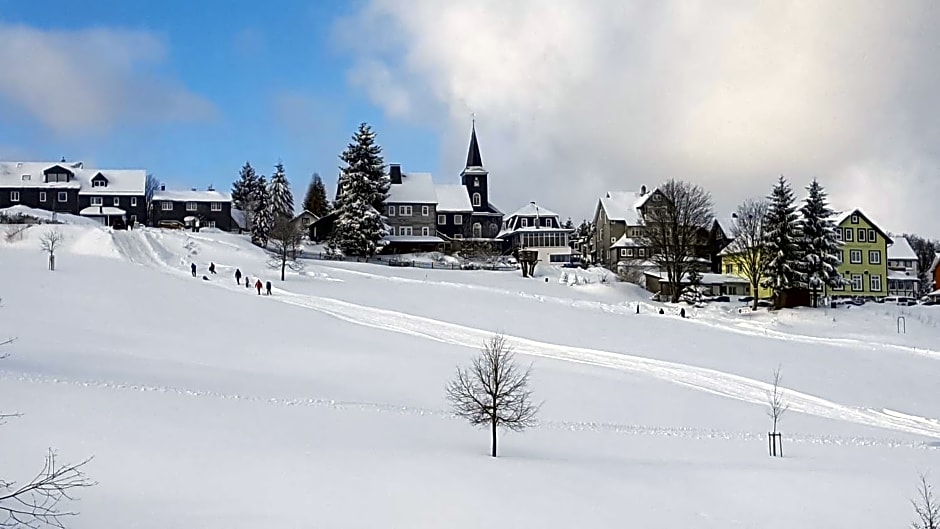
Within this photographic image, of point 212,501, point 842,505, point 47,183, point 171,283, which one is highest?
point 47,183

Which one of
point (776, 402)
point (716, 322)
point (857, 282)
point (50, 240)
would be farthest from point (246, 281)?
point (857, 282)

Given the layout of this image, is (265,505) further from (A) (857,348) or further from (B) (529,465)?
(A) (857,348)

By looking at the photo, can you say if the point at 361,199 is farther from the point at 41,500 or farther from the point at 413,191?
the point at 41,500

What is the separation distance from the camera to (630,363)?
105 feet

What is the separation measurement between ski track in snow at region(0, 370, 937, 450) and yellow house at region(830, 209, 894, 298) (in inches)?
2060

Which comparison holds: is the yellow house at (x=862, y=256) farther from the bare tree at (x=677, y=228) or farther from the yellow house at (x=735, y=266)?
the bare tree at (x=677, y=228)

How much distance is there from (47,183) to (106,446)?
77.9 meters

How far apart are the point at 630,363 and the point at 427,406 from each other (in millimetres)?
11225

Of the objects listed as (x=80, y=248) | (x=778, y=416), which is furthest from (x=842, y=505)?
(x=80, y=248)

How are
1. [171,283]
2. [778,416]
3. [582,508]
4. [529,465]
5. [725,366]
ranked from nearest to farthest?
[582,508] → [529,465] → [778,416] → [725,366] → [171,283]

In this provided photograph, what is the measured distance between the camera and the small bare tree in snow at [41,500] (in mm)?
10188

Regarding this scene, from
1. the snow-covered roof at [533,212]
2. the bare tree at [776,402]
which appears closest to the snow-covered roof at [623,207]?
the snow-covered roof at [533,212]

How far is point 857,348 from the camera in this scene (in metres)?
36.7

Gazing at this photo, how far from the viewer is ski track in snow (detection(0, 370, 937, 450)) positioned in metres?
21.1
